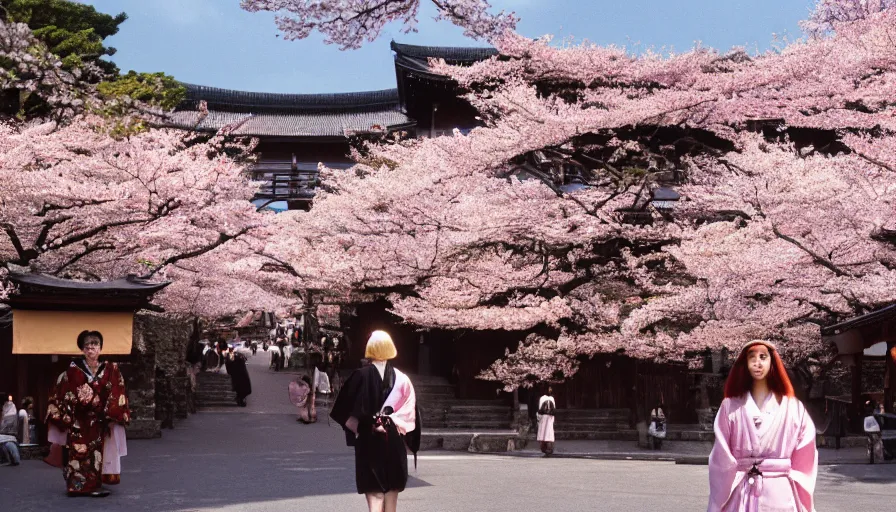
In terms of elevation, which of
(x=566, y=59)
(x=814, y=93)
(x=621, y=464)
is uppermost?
(x=566, y=59)

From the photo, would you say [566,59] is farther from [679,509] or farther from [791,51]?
[679,509]

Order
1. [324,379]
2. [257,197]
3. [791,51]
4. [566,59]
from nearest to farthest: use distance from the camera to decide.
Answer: [791,51], [566,59], [324,379], [257,197]

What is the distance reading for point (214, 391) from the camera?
33.0 meters

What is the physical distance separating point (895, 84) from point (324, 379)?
768 inches

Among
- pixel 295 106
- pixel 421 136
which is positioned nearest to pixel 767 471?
pixel 421 136

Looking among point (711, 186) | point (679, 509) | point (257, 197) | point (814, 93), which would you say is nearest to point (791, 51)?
point (814, 93)

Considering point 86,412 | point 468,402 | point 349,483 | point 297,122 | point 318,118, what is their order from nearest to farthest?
point 86,412 → point 349,483 → point 468,402 → point 297,122 → point 318,118

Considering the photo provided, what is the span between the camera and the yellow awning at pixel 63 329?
16.1 metres

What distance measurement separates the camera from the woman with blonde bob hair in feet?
25.1

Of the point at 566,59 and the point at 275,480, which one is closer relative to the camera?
the point at 275,480

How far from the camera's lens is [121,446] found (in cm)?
1119

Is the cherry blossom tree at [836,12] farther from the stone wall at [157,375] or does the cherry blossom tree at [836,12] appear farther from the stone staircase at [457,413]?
the stone wall at [157,375]

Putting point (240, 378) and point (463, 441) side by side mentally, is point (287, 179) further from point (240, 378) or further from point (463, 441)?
point (463, 441)

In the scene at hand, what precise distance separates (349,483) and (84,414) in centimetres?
362
